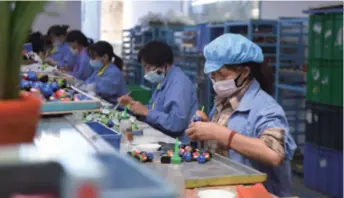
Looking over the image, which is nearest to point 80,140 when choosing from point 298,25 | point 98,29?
point 298,25

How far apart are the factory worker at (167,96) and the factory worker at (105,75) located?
6.66ft

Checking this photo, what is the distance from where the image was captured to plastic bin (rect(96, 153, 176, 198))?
2.32 feet

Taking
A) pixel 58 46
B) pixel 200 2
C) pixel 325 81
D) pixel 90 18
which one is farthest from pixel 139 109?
pixel 90 18

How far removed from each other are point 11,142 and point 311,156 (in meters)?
5.04

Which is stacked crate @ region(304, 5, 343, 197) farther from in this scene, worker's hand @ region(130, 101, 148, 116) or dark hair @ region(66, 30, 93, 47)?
dark hair @ region(66, 30, 93, 47)

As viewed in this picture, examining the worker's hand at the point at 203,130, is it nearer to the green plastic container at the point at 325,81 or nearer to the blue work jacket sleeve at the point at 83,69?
the green plastic container at the point at 325,81

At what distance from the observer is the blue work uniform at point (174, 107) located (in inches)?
153

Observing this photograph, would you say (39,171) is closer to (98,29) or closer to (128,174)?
(128,174)

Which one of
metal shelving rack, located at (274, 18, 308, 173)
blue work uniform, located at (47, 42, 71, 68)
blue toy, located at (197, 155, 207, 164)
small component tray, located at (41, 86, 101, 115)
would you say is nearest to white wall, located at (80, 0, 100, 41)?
blue work uniform, located at (47, 42, 71, 68)

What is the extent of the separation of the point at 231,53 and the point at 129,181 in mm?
2003

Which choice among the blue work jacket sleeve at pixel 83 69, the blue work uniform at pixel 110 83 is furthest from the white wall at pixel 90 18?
the blue work uniform at pixel 110 83

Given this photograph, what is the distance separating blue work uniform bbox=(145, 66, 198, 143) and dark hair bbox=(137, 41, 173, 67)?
0.13 meters

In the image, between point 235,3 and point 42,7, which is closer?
point 42,7

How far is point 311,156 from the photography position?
5523 millimetres
